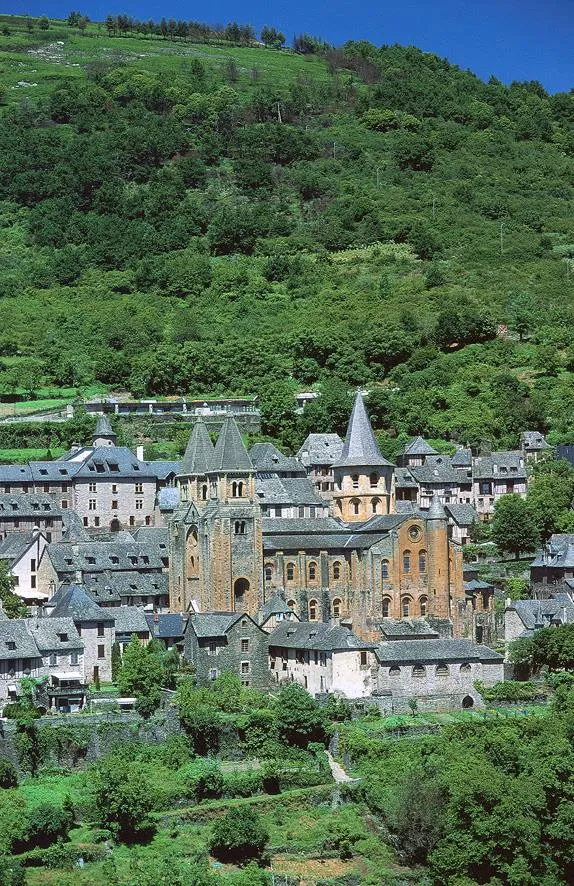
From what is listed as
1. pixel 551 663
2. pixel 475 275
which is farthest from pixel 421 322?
pixel 551 663

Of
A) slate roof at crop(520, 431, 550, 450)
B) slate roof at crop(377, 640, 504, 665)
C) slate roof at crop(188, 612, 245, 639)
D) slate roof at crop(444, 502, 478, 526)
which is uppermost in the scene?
slate roof at crop(520, 431, 550, 450)

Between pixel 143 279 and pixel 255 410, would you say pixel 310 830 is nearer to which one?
pixel 255 410

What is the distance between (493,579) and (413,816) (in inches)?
1247

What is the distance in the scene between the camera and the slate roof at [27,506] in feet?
392

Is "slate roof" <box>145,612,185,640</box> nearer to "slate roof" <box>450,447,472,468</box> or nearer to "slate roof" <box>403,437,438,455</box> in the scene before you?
"slate roof" <box>403,437,438,455</box>

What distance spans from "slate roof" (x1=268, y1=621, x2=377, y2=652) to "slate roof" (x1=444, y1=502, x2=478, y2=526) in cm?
2342

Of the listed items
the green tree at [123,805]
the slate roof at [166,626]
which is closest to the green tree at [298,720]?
the green tree at [123,805]

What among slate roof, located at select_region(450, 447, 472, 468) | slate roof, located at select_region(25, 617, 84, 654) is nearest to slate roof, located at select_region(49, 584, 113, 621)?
slate roof, located at select_region(25, 617, 84, 654)

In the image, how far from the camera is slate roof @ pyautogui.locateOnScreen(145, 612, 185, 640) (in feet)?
→ 326

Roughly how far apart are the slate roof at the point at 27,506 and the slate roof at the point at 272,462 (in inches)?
505

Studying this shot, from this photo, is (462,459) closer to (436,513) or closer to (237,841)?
(436,513)

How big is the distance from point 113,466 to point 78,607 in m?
28.2

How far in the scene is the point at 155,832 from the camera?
270 feet

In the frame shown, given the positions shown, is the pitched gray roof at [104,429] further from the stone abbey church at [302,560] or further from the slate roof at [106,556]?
the stone abbey church at [302,560]
